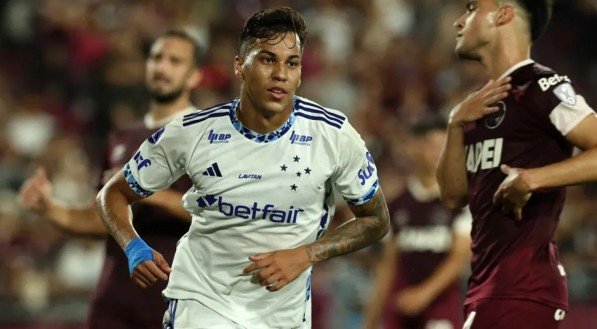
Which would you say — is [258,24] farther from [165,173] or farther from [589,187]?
[589,187]

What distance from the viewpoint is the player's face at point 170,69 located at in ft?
23.5

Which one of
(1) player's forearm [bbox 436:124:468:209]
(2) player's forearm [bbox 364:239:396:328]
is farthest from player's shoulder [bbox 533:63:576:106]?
(2) player's forearm [bbox 364:239:396:328]

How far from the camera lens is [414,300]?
26.6 feet

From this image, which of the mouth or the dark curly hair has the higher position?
the dark curly hair

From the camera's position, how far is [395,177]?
11.4 meters

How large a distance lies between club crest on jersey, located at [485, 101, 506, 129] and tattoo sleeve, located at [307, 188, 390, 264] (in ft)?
2.25

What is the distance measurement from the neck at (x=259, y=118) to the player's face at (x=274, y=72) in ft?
0.12

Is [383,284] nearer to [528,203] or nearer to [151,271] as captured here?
[528,203]

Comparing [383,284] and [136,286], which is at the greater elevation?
[136,286]

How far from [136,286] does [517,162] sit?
2476mm

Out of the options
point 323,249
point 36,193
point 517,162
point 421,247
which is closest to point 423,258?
point 421,247

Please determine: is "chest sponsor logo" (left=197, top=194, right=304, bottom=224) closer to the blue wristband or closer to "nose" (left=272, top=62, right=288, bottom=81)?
the blue wristband

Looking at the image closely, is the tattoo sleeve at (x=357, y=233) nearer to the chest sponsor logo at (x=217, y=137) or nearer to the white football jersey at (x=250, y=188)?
the white football jersey at (x=250, y=188)

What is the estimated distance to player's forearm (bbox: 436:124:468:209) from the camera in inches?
222
